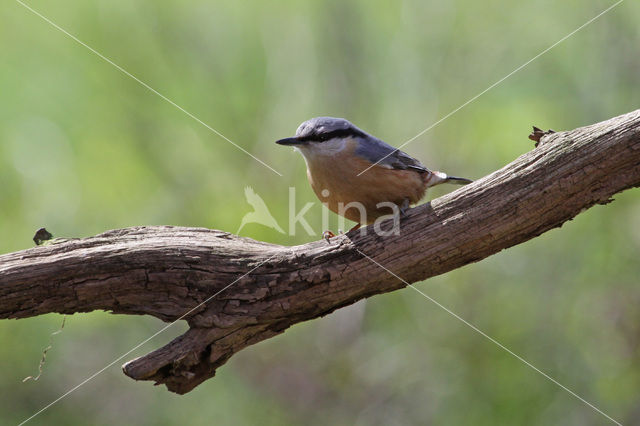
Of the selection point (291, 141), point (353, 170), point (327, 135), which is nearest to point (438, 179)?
point (353, 170)

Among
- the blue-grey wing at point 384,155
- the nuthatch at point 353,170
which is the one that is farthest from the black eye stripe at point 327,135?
the blue-grey wing at point 384,155

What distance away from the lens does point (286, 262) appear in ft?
9.05

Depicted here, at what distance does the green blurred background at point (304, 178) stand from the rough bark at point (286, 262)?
4.75ft

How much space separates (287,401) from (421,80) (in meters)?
2.50

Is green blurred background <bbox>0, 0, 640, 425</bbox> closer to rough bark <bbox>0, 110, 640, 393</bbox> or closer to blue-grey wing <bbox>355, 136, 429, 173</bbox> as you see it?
blue-grey wing <bbox>355, 136, 429, 173</bbox>

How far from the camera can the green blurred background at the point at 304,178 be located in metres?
4.05

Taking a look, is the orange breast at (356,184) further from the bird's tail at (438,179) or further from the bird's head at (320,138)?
the bird's tail at (438,179)

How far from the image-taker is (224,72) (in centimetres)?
481

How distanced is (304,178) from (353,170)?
44.8 inches

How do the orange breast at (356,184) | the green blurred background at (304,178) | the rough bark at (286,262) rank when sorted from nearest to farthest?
the rough bark at (286,262)
the orange breast at (356,184)
the green blurred background at (304,178)

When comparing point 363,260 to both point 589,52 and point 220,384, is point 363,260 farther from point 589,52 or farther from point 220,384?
point 589,52

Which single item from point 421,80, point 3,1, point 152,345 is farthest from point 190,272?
point 3,1

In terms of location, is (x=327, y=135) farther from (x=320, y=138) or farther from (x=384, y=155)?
(x=384, y=155)

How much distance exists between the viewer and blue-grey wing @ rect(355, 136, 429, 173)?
11.5 feet
